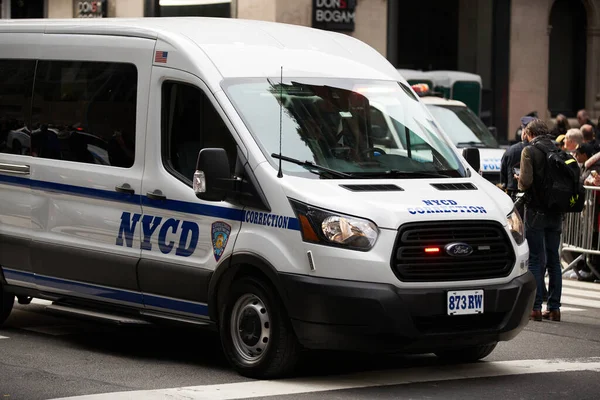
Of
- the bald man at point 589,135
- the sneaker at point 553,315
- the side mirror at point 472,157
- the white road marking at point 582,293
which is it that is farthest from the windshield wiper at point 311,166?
the bald man at point 589,135

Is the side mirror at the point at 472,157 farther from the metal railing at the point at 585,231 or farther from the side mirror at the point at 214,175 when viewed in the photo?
the metal railing at the point at 585,231

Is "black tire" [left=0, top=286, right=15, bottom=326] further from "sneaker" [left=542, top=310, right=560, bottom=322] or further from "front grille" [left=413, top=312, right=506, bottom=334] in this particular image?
"sneaker" [left=542, top=310, right=560, bottom=322]

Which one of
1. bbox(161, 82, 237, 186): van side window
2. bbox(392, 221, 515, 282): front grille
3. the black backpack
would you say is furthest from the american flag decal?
the black backpack

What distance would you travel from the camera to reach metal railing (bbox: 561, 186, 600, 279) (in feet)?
51.2

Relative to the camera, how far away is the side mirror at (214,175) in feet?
28.8

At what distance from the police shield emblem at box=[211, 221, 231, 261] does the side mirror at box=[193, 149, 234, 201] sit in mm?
184

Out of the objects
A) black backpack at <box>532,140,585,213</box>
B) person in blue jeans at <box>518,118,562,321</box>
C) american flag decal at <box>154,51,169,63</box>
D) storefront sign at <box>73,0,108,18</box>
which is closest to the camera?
american flag decal at <box>154,51,169,63</box>

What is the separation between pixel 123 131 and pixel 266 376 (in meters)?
2.29

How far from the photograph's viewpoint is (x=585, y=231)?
15.7 metres

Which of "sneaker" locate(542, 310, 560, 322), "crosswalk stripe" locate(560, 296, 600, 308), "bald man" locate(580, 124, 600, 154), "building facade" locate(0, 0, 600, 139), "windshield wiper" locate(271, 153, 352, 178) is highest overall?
"building facade" locate(0, 0, 600, 139)

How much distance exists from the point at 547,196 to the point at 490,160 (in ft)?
25.4

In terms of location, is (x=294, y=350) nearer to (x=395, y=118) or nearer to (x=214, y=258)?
(x=214, y=258)

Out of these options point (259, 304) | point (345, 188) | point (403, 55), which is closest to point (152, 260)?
point (259, 304)

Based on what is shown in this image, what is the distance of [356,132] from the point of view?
9359 mm
